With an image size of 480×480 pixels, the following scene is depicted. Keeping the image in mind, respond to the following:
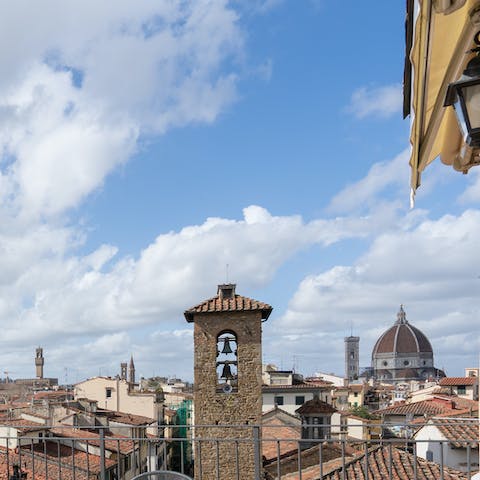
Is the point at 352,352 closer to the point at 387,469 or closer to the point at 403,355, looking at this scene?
the point at 403,355

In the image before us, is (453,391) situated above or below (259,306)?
below

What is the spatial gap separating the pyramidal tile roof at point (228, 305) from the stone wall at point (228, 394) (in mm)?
165

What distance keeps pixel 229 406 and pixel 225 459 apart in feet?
5.23

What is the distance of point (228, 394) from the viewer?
17.9m

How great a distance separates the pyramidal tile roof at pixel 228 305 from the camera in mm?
18453

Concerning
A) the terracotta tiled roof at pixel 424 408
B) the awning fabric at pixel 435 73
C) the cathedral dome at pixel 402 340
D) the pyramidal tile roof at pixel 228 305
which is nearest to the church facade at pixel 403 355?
the cathedral dome at pixel 402 340

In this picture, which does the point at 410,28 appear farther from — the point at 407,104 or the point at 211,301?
the point at 211,301

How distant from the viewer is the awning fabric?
7.52 ft

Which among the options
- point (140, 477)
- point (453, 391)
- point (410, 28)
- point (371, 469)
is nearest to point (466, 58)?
point (410, 28)

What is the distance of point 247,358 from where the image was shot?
1803 centimetres

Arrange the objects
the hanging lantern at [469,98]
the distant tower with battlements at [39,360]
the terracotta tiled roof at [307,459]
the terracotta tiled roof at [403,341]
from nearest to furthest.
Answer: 1. the hanging lantern at [469,98]
2. the terracotta tiled roof at [307,459]
3. the distant tower with battlements at [39,360]
4. the terracotta tiled roof at [403,341]

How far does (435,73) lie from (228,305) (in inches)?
642

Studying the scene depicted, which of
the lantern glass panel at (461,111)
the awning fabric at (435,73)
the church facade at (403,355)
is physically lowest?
the church facade at (403,355)

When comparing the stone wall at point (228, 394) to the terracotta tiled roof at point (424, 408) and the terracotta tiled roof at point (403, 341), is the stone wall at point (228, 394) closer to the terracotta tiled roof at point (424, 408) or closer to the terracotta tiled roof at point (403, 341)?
the terracotta tiled roof at point (424, 408)
